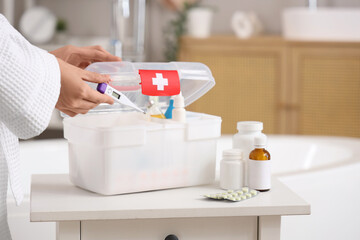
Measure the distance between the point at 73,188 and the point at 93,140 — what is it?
13cm

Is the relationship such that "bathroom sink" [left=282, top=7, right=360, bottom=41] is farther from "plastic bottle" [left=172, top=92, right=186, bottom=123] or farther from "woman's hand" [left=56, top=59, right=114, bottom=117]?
"woman's hand" [left=56, top=59, right=114, bottom=117]

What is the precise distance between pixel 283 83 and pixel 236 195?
2.40 metres

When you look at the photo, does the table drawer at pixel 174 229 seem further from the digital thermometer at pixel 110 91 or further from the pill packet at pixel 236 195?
the digital thermometer at pixel 110 91

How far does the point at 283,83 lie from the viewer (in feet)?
11.1

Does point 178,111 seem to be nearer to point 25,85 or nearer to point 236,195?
point 236,195

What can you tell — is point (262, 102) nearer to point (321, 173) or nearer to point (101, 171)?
point (321, 173)

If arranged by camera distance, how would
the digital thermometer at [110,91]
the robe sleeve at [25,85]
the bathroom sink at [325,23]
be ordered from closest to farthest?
the robe sleeve at [25,85] < the digital thermometer at [110,91] < the bathroom sink at [325,23]

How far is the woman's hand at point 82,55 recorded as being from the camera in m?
1.31

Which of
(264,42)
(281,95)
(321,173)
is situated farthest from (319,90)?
(321,173)

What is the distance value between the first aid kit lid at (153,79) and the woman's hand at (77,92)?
0.12 metres

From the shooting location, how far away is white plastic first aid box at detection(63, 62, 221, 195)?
1.09 meters

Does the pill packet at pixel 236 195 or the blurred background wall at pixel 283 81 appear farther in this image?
the blurred background wall at pixel 283 81

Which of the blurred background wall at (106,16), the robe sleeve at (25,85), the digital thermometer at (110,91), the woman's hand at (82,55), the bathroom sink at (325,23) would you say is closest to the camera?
the robe sleeve at (25,85)

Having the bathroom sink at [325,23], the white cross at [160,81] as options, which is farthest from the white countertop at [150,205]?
the bathroom sink at [325,23]
